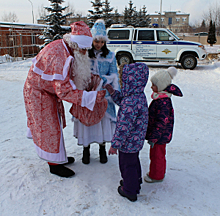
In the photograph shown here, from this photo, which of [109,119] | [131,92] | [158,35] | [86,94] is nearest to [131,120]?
[131,92]

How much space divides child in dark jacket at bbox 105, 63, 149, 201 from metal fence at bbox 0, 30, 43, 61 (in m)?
14.3

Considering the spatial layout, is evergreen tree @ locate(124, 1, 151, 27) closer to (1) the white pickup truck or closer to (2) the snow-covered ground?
(1) the white pickup truck

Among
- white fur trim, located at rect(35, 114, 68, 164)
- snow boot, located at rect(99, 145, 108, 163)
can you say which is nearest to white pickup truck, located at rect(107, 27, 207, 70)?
snow boot, located at rect(99, 145, 108, 163)

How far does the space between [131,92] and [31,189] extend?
1.53m

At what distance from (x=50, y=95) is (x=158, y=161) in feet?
4.75

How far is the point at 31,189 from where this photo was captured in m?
2.48

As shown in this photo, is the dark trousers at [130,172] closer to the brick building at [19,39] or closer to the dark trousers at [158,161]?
the dark trousers at [158,161]

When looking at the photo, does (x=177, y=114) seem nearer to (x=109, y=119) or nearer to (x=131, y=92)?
(x=109, y=119)

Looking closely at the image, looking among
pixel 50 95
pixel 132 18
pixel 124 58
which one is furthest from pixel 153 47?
pixel 132 18

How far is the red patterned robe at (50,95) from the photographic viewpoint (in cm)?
222

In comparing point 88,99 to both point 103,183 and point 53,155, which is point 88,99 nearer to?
point 53,155

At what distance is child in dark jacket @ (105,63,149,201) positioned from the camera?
2.14m

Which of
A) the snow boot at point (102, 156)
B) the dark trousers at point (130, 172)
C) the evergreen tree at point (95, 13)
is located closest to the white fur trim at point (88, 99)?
the dark trousers at point (130, 172)

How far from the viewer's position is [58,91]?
2.23 metres
